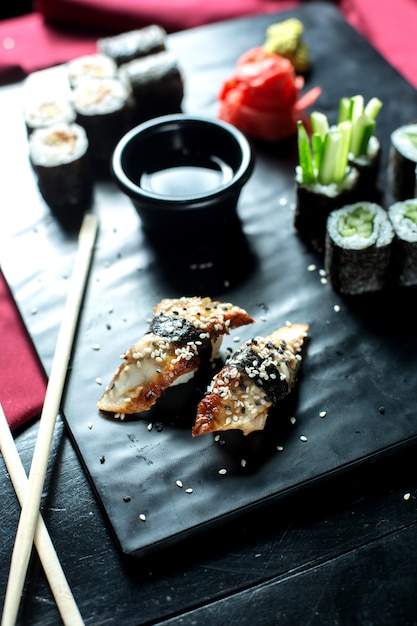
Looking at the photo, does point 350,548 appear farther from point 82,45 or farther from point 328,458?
point 82,45

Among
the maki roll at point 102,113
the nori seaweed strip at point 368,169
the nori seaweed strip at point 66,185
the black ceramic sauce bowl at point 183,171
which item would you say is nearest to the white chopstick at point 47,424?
the nori seaweed strip at point 66,185

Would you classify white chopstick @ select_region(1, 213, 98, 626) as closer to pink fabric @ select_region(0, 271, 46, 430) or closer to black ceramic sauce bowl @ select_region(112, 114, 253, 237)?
pink fabric @ select_region(0, 271, 46, 430)

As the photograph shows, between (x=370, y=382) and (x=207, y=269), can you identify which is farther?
(x=207, y=269)

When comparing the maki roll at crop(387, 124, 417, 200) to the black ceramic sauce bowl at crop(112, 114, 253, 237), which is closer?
the black ceramic sauce bowl at crop(112, 114, 253, 237)

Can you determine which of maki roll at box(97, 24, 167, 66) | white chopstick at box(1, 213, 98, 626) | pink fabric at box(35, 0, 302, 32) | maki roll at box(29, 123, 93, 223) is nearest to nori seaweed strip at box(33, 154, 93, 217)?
maki roll at box(29, 123, 93, 223)

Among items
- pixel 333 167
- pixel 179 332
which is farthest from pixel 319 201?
pixel 179 332

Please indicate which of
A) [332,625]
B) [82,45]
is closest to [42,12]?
[82,45]
